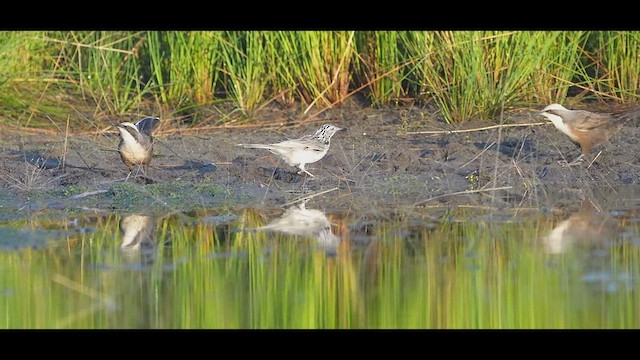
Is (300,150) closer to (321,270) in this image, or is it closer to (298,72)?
(298,72)

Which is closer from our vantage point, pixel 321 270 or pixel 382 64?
pixel 321 270

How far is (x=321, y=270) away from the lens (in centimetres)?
647

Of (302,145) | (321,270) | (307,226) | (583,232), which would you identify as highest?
(302,145)

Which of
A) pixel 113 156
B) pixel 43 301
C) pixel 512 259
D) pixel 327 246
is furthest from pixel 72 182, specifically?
pixel 512 259

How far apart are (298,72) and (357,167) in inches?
80.0

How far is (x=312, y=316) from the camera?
18.0 feet

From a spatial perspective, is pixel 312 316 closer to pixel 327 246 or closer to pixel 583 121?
pixel 327 246

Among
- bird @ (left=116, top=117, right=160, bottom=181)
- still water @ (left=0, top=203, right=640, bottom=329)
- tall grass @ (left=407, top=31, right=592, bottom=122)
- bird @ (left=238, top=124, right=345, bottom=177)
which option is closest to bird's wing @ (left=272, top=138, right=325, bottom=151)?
bird @ (left=238, top=124, right=345, bottom=177)

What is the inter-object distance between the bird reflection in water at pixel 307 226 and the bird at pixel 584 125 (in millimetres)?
2811

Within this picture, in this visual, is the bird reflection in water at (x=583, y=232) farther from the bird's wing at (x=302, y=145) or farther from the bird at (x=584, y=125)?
the bird's wing at (x=302, y=145)

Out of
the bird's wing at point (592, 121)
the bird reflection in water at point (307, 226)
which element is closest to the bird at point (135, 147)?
the bird reflection in water at point (307, 226)

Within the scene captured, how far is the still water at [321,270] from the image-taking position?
5.48 m

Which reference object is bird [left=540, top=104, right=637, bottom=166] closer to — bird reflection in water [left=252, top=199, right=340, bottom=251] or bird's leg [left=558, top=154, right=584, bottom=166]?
bird's leg [left=558, top=154, right=584, bottom=166]

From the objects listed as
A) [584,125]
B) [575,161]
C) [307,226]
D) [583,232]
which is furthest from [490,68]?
[307,226]
